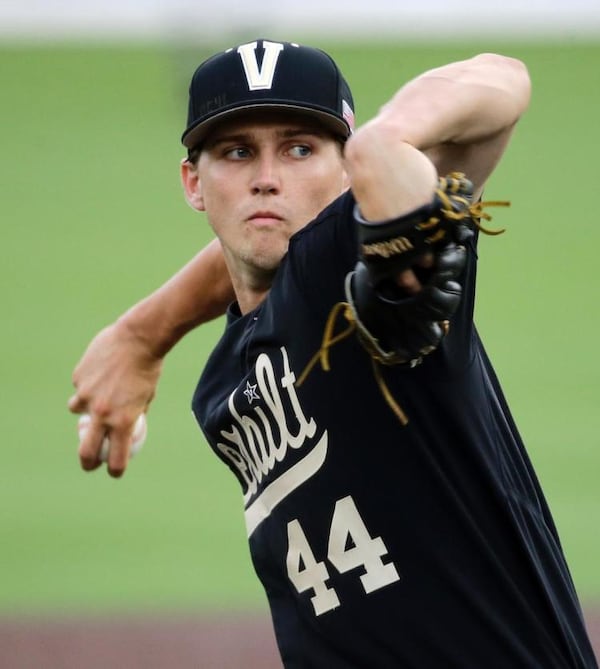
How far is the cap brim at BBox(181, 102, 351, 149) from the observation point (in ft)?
7.72

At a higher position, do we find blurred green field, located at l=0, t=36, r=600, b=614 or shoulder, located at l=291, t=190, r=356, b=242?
blurred green field, located at l=0, t=36, r=600, b=614

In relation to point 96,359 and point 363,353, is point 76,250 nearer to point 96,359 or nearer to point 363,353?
point 96,359

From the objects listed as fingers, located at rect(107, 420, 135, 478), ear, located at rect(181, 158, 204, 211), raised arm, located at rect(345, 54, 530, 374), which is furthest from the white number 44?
fingers, located at rect(107, 420, 135, 478)

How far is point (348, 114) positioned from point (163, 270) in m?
6.50

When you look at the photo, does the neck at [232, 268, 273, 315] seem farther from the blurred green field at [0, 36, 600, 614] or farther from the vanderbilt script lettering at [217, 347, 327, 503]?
the blurred green field at [0, 36, 600, 614]

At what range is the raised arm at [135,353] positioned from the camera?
3.10 meters

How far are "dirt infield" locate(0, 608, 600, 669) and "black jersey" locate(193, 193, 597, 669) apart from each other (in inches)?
117

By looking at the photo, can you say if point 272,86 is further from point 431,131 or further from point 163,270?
point 163,270

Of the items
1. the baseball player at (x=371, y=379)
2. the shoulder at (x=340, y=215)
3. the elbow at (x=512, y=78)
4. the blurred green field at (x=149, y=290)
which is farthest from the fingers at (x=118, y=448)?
the blurred green field at (x=149, y=290)

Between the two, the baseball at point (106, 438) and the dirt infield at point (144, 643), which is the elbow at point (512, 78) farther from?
the dirt infield at point (144, 643)

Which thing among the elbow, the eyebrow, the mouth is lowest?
the elbow

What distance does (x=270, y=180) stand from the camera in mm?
2369

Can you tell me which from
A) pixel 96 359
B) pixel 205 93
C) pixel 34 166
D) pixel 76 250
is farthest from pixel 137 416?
pixel 34 166

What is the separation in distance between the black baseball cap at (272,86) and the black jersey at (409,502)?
0.98 ft
